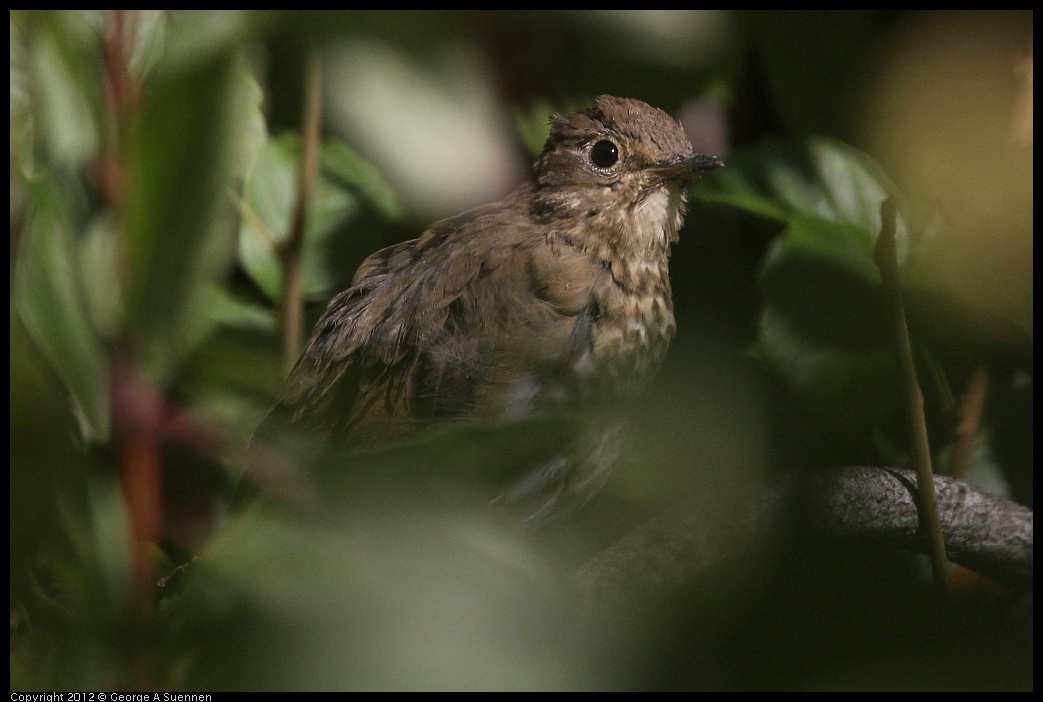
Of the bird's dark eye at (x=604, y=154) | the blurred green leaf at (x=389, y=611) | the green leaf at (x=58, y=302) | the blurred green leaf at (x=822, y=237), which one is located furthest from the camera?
the bird's dark eye at (x=604, y=154)

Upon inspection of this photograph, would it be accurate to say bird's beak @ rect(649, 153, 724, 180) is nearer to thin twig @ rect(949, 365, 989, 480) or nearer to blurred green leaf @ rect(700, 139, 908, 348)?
blurred green leaf @ rect(700, 139, 908, 348)

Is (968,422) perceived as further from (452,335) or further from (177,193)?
(177,193)

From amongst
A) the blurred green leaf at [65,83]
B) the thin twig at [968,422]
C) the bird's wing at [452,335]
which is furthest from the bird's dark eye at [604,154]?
the blurred green leaf at [65,83]

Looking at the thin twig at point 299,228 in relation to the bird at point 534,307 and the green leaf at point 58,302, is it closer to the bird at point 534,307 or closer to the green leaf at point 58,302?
the bird at point 534,307

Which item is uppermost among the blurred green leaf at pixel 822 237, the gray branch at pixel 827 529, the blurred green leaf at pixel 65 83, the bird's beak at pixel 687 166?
the bird's beak at pixel 687 166

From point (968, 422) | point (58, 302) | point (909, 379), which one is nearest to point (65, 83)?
point (58, 302)

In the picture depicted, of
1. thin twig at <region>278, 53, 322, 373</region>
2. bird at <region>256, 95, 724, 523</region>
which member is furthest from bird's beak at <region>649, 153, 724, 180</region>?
thin twig at <region>278, 53, 322, 373</region>
